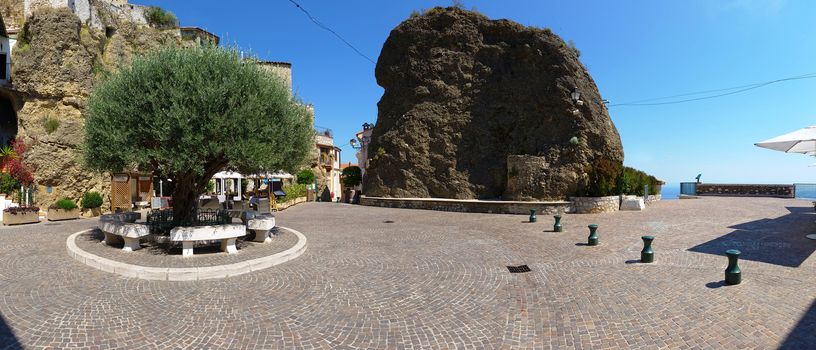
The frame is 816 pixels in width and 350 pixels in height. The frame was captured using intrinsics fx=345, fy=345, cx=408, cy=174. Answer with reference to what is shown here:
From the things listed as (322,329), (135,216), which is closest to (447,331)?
(322,329)

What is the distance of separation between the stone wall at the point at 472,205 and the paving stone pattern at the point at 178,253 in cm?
1102

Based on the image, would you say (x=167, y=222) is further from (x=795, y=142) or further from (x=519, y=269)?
(x=795, y=142)

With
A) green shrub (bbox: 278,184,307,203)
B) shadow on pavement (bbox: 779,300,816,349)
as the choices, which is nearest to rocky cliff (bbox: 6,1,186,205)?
green shrub (bbox: 278,184,307,203)

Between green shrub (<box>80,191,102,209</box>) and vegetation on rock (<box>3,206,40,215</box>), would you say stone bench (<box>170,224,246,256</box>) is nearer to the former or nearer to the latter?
vegetation on rock (<box>3,206,40,215</box>)

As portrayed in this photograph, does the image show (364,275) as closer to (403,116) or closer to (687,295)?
(687,295)

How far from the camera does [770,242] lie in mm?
8586

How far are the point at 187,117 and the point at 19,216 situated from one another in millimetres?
13309

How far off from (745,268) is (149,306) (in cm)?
998

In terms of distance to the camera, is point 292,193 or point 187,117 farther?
point 292,193

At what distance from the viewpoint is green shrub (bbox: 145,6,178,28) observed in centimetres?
3434

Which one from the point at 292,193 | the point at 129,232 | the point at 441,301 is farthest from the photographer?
the point at 292,193

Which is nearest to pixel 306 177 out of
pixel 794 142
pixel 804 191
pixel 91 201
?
pixel 91 201

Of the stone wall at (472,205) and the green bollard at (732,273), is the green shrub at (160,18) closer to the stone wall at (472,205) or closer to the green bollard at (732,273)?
the stone wall at (472,205)

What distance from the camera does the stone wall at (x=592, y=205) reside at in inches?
638
